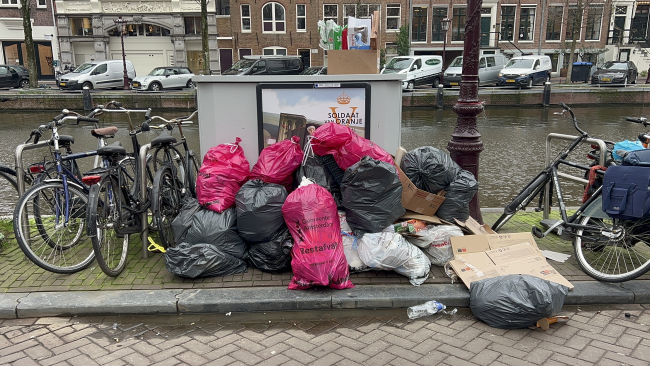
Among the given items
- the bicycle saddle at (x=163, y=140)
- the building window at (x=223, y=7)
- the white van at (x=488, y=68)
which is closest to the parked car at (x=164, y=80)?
the building window at (x=223, y=7)

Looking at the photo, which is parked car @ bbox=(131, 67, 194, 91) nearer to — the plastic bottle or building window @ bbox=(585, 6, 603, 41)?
the plastic bottle

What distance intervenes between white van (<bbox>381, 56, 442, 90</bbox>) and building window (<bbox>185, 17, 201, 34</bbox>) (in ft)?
55.3

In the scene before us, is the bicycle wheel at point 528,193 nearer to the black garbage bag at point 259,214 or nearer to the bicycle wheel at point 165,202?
the black garbage bag at point 259,214

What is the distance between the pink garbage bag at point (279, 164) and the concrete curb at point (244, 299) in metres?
1.01

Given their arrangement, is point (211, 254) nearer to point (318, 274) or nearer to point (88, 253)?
point (318, 274)

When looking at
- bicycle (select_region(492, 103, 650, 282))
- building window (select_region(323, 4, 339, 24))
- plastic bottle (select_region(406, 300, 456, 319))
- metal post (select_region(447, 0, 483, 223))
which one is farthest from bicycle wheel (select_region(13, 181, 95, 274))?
building window (select_region(323, 4, 339, 24))

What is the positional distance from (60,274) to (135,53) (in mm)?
33501

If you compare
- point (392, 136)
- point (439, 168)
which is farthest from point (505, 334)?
point (392, 136)

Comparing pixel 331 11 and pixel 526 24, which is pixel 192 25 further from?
pixel 526 24

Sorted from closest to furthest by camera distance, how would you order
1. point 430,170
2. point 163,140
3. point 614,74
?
point 430,170, point 163,140, point 614,74

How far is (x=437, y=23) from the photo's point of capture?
3569cm

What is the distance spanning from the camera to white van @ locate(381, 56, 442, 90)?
22.1m

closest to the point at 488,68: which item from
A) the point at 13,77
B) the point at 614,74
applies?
the point at 614,74

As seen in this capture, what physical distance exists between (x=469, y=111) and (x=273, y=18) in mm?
31916
